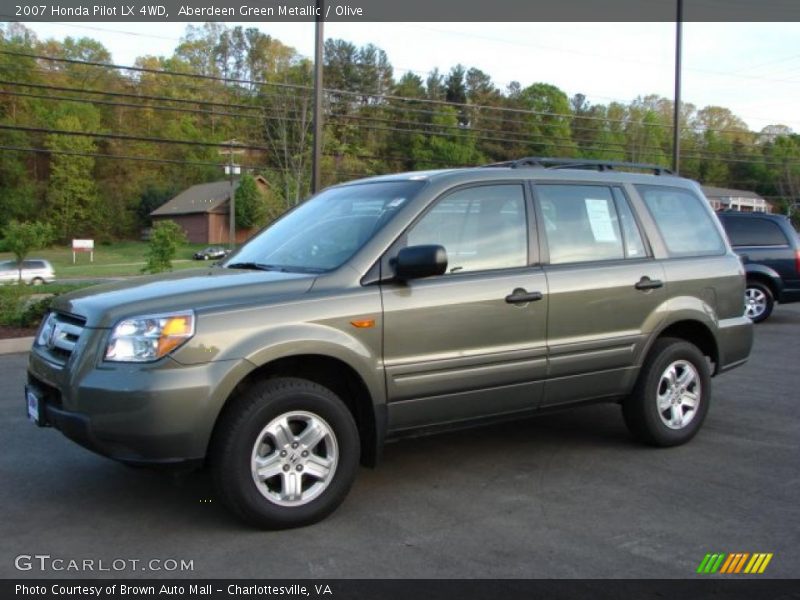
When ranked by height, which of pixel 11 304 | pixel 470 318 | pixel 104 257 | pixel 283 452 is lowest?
pixel 104 257

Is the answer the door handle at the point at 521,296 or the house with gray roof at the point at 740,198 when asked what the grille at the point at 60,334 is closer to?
the door handle at the point at 521,296

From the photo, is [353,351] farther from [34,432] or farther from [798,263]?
[798,263]

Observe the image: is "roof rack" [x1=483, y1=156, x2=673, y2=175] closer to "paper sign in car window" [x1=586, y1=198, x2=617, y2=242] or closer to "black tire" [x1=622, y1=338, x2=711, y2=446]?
"paper sign in car window" [x1=586, y1=198, x2=617, y2=242]

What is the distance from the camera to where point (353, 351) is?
13.2ft

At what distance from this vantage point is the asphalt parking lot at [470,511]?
3541 millimetres

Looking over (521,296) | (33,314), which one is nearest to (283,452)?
(521,296)

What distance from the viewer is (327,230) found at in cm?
468

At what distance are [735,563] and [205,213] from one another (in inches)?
2814

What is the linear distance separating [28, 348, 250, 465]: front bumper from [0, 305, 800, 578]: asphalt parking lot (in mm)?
500

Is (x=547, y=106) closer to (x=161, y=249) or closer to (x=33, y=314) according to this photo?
(x=161, y=249)

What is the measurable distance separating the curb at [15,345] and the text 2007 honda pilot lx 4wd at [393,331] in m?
6.20

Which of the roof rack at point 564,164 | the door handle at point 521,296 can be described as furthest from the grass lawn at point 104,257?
the door handle at point 521,296

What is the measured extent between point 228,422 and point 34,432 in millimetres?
2792

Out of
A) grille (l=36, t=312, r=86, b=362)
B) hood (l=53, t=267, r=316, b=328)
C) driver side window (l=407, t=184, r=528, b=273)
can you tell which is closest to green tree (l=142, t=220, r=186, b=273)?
grille (l=36, t=312, r=86, b=362)
